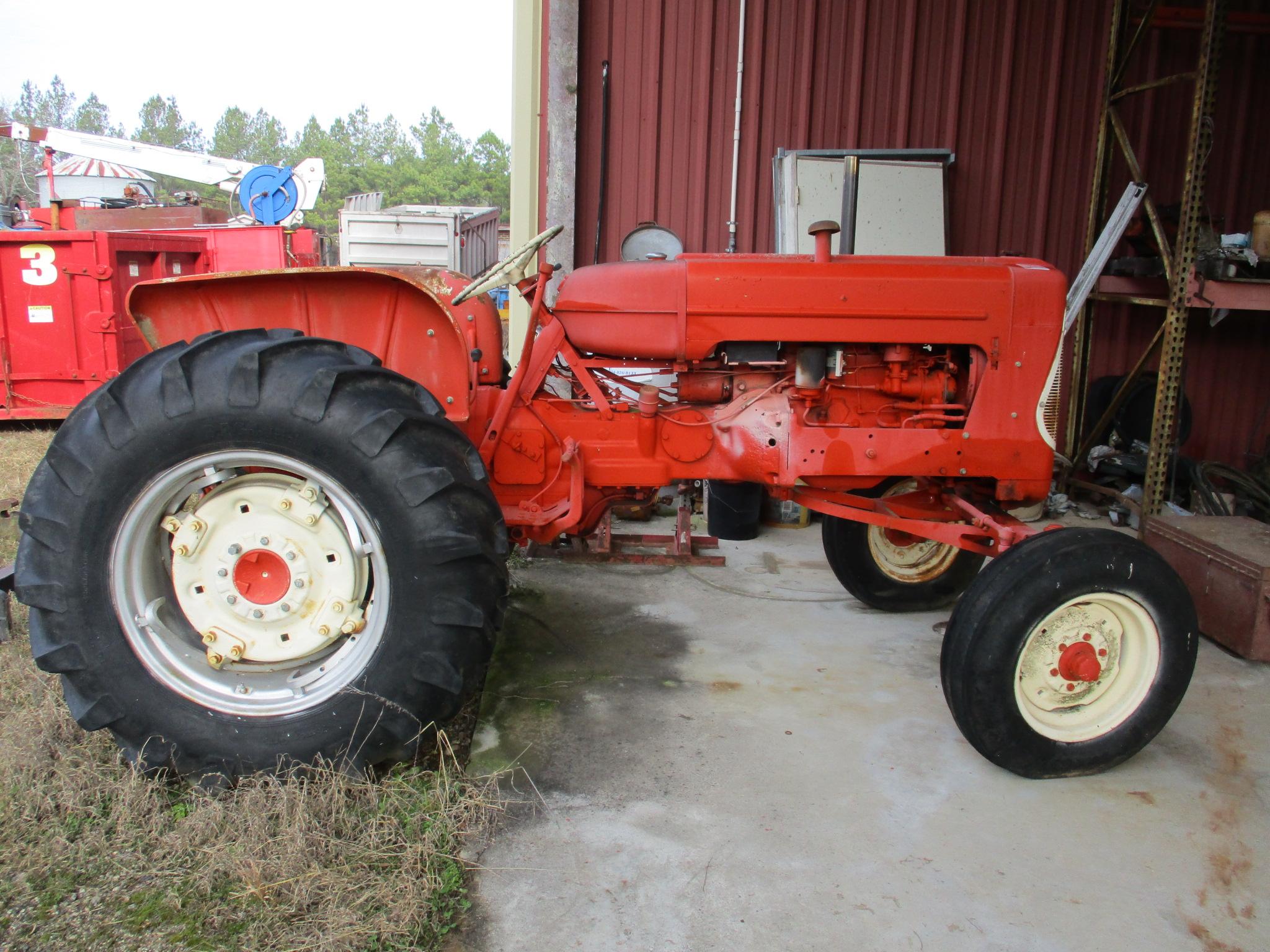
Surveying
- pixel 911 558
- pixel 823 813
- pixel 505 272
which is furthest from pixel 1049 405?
pixel 505 272

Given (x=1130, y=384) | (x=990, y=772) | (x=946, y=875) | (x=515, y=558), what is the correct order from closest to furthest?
1. (x=946, y=875)
2. (x=990, y=772)
3. (x=515, y=558)
4. (x=1130, y=384)

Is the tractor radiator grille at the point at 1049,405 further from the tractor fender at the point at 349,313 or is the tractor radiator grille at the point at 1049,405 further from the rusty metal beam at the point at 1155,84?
the rusty metal beam at the point at 1155,84

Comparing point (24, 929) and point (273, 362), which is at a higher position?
point (273, 362)

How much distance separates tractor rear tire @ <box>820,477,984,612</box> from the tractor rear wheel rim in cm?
203

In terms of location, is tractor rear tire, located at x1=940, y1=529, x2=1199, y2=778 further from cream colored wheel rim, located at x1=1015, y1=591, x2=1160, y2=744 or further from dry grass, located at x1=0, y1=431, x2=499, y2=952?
dry grass, located at x1=0, y1=431, x2=499, y2=952

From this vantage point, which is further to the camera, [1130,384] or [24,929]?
[1130,384]

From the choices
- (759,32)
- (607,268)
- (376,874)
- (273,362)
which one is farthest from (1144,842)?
(759,32)

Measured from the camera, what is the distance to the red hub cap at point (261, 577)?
2.41 meters

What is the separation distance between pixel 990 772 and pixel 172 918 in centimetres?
206

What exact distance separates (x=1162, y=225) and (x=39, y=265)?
831cm

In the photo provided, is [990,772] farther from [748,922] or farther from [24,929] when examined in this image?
[24,929]

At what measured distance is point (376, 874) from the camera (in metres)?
2.02

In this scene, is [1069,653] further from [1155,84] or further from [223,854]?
[1155,84]

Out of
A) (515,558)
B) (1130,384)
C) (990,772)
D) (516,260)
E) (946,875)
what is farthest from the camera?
(1130,384)
